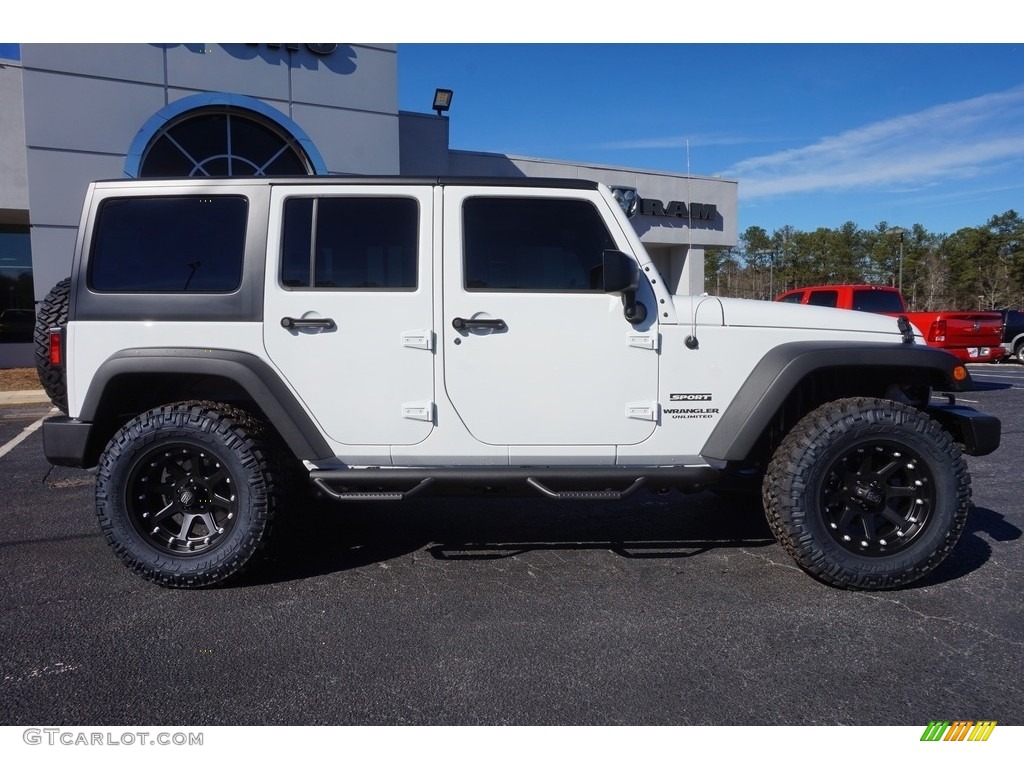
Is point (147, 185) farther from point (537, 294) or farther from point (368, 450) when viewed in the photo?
point (537, 294)

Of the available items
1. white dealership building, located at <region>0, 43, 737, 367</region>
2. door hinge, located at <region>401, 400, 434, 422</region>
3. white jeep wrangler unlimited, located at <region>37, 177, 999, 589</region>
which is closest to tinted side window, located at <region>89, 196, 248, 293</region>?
white jeep wrangler unlimited, located at <region>37, 177, 999, 589</region>

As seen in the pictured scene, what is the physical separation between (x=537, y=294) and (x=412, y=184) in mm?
865

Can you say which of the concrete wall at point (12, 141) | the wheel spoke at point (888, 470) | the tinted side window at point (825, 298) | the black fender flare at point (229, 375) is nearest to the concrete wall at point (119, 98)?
the concrete wall at point (12, 141)

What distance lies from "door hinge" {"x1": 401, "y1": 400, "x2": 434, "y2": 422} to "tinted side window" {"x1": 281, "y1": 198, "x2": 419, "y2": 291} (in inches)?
22.9

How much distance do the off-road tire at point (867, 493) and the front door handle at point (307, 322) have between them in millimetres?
2355

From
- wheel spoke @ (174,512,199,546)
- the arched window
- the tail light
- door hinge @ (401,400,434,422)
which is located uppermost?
the arched window

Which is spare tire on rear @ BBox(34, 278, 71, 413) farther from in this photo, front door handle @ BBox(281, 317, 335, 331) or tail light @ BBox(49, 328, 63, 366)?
front door handle @ BBox(281, 317, 335, 331)

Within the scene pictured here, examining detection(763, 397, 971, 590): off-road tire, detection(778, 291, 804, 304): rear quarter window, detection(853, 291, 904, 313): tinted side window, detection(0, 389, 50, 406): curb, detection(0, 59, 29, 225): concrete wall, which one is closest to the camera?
detection(763, 397, 971, 590): off-road tire

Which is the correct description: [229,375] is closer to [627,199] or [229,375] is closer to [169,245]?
[169,245]

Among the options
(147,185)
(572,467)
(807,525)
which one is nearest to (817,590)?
(807,525)

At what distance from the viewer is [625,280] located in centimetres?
336

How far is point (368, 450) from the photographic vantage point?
360 centimetres

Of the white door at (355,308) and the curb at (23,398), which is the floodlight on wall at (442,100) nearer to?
the curb at (23,398)

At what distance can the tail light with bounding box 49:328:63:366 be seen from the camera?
3.69m
